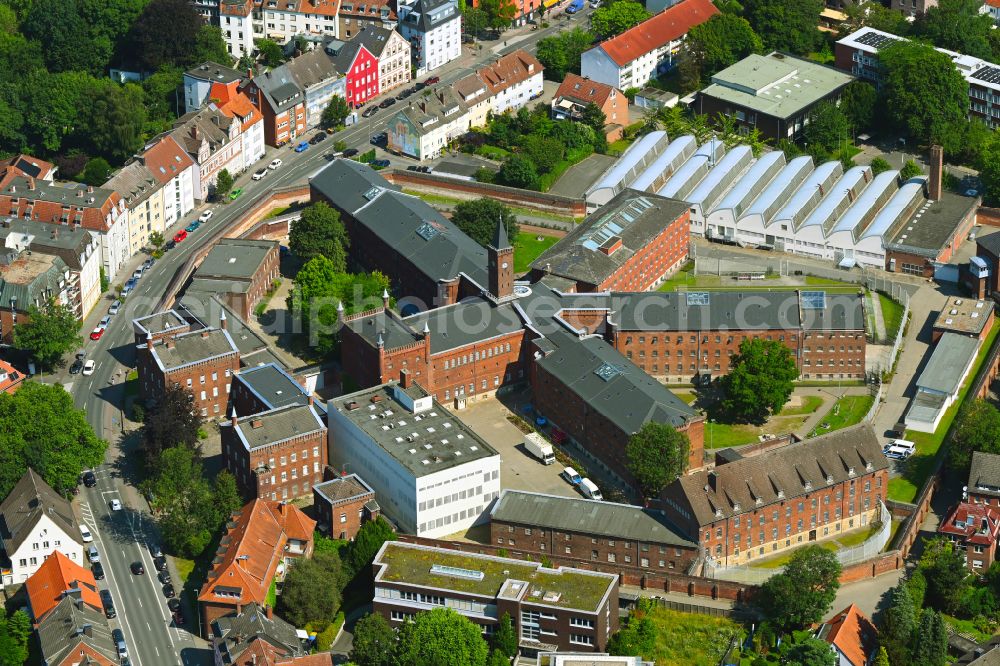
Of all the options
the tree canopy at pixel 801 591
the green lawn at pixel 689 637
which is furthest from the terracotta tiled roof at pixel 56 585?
the tree canopy at pixel 801 591

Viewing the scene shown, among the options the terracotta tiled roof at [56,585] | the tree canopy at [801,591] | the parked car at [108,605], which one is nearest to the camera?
the tree canopy at [801,591]

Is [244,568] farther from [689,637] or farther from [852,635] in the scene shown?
[852,635]

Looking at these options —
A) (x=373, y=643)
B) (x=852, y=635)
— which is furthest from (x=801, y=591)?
(x=373, y=643)

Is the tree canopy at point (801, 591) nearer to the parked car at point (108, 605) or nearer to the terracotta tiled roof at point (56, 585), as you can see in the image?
the parked car at point (108, 605)

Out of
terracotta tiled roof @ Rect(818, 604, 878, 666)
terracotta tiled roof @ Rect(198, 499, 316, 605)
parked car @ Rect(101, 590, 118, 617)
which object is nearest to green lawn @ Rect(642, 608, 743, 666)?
terracotta tiled roof @ Rect(818, 604, 878, 666)

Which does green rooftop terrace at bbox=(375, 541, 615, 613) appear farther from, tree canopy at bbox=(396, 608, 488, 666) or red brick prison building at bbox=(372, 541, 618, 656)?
tree canopy at bbox=(396, 608, 488, 666)

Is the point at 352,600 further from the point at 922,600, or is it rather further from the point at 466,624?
the point at 922,600
